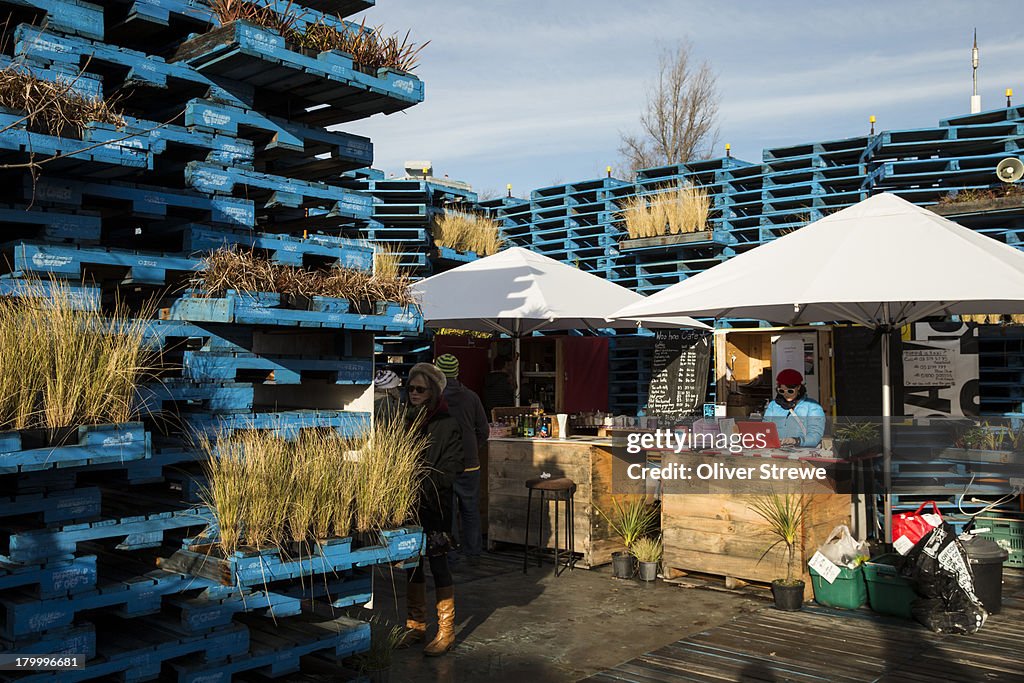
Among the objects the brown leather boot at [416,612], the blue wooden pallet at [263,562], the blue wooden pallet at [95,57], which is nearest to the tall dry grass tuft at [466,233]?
the brown leather boot at [416,612]

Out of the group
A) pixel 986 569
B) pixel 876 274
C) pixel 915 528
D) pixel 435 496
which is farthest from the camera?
pixel 915 528

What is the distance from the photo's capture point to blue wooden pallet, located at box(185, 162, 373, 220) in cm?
492

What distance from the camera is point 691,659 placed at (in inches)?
234

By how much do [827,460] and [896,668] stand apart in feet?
6.88


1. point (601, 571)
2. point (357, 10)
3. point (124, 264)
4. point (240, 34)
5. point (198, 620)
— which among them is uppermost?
point (357, 10)

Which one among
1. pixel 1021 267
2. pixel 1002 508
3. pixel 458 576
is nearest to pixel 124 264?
pixel 458 576

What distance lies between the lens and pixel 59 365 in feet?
12.3

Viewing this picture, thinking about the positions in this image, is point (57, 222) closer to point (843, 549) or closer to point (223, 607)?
point (223, 607)

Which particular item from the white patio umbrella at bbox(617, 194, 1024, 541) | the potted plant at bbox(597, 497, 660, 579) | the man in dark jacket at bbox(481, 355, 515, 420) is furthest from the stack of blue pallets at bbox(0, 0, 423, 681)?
the man in dark jacket at bbox(481, 355, 515, 420)

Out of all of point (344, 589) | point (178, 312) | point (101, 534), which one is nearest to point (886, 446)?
point (344, 589)

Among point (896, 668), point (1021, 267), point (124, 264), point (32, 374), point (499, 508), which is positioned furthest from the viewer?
point (499, 508)

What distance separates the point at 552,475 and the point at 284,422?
424 centimetres

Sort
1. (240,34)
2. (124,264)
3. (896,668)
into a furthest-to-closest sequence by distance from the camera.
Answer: (896,668)
(240,34)
(124,264)

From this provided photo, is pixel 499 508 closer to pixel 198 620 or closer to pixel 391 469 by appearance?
pixel 391 469
